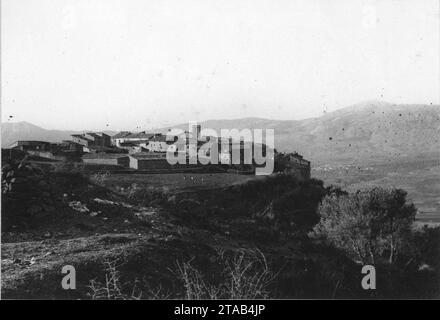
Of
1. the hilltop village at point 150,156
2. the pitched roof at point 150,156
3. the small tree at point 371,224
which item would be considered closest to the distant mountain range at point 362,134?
the hilltop village at point 150,156

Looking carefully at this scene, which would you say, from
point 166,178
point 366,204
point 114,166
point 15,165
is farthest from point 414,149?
point 15,165

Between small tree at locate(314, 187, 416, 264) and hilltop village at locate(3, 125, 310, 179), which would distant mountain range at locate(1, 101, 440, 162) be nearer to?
hilltop village at locate(3, 125, 310, 179)

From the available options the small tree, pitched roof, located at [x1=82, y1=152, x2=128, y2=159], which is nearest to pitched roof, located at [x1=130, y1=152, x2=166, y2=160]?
pitched roof, located at [x1=82, y1=152, x2=128, y2=159]

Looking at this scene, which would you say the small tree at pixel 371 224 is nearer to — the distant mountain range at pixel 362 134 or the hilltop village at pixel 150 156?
the distant mountain range at pixel 362 134

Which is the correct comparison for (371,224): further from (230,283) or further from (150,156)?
(150,156)

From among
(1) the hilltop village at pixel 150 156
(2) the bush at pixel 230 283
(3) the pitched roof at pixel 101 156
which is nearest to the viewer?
(2) the bush at pixel 230 283

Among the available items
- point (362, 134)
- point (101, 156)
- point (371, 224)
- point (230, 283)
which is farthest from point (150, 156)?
point (362, 134)

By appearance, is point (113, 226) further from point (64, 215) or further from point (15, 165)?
point (15, 165)

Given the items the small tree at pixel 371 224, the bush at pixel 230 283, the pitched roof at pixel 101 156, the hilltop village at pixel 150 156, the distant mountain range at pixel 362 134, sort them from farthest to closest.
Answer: the distant mountain range at pixel 362 134 < the pitched roof at pixel 101 156 < the hilltop village at pixel 150 156 < the small tree at pixel 371 224 < the bush at pixel 230 283
